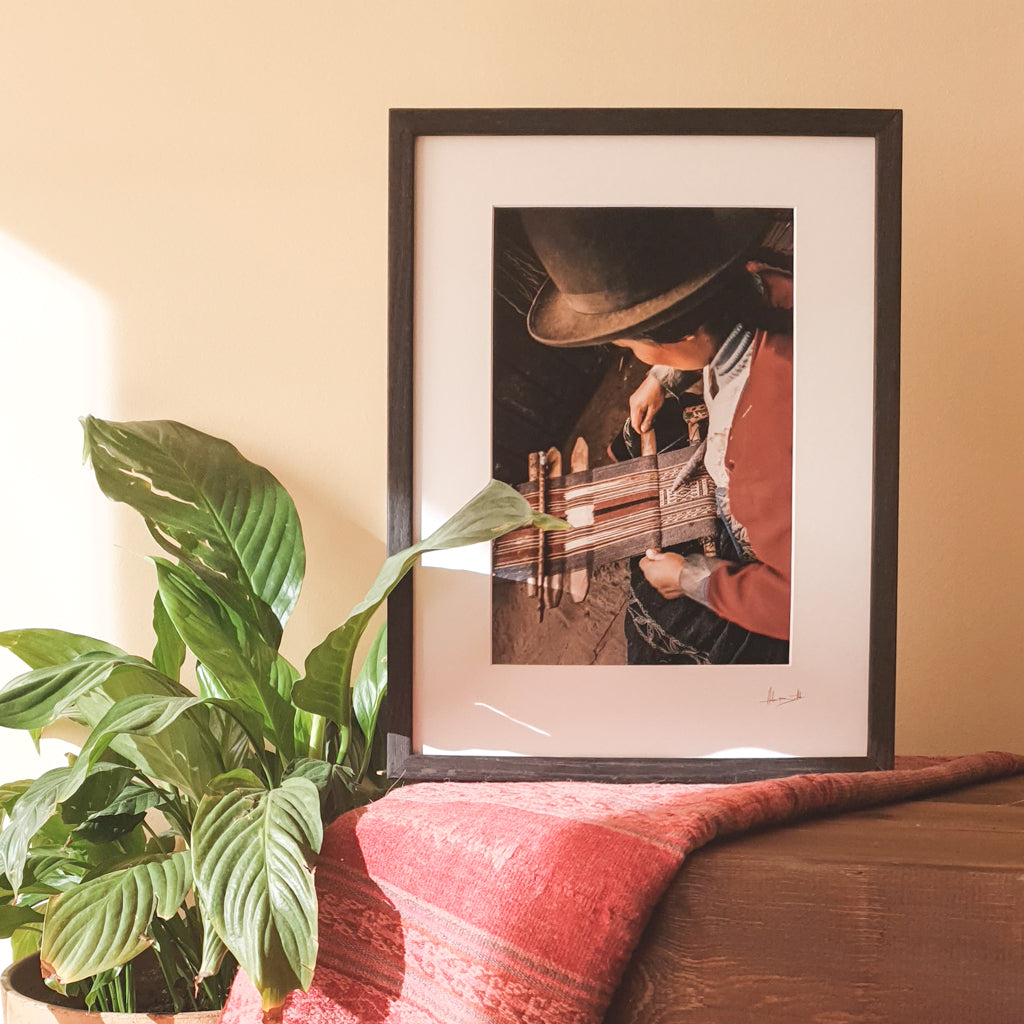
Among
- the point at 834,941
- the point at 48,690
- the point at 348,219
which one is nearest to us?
the point at 834,941

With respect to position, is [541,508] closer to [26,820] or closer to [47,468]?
[26,820]

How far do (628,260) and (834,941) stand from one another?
0.55m

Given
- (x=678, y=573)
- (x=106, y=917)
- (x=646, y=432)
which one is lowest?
(x=106, y=917)

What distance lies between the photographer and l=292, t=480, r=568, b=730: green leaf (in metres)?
→ 0.67

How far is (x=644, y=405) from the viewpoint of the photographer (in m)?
0.82

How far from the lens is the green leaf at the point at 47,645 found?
0.83 metres

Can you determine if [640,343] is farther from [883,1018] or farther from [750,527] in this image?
[883,1018]

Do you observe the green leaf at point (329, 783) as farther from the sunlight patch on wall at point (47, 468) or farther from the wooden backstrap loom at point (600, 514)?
the sunlight patch on wall at point (47, 468)

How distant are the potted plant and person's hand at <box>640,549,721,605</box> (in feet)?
0.36

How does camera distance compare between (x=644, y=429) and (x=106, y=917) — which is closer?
(x=106, y=917)

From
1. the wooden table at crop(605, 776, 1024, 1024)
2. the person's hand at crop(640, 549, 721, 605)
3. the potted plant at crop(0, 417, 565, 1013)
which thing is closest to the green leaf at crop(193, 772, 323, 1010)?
the potted plant at crop(0, 417, 565, 1013)

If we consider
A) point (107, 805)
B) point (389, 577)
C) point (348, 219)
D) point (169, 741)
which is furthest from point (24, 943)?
point (348, 219)

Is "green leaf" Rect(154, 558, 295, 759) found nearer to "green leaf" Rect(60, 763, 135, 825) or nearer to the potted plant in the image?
the potted plant

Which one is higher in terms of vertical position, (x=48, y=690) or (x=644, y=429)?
(x=644, y=429)
